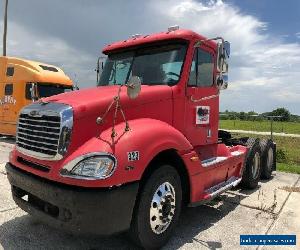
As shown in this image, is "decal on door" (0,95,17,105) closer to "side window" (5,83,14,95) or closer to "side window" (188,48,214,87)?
"side window" (5,83,14,95)

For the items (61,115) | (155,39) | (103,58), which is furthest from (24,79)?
(61,115)

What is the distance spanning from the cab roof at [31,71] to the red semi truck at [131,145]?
902 cm

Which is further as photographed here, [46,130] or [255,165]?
[255,165]

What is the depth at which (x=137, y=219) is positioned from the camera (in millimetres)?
4035

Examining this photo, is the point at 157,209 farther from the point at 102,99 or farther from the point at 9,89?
the point at 9,89

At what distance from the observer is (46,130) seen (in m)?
4.10

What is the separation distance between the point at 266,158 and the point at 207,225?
389 centimetres

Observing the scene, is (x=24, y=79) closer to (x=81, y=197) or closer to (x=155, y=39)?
(x=155, y=39)

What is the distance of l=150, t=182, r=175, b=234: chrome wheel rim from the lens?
14.0 ft

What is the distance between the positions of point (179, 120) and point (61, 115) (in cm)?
182

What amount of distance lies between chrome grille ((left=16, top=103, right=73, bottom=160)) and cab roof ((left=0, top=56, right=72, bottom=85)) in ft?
33.5

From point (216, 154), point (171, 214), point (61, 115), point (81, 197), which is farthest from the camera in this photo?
point (216, 154)

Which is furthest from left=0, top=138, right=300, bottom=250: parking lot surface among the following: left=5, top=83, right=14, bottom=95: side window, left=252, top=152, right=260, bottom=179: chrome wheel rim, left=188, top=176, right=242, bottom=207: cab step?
left=5, top=83, right=14, bottom=95: side window


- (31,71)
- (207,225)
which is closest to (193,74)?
(207,225)
